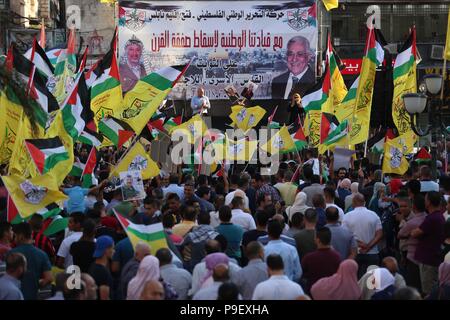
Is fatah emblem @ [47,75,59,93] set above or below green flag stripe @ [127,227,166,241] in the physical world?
above

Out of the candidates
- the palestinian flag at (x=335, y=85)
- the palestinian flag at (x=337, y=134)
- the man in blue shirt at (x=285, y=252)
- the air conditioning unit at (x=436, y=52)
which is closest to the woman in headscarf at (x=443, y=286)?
the man in blue shirt at (x=285, y=252)

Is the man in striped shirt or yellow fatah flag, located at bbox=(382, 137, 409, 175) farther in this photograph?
yellow fatah flag, located at bbox=(382, 137, 409, 175)

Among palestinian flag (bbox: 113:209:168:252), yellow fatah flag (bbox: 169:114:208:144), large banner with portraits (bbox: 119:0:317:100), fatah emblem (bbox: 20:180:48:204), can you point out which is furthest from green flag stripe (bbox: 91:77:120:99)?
large banner with portraits (bbox: 119:0:317:100)

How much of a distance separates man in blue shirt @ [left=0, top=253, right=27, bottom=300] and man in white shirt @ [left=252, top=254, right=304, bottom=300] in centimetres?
203

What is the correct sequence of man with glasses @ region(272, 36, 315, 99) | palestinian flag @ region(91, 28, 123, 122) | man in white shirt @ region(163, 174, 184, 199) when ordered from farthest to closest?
man with glasses @ region(272, 36, 315, 99) → palestinian flag @ region(91, 28, 123, 122) → man in white shirt @ region(163, 174, 184, 199)

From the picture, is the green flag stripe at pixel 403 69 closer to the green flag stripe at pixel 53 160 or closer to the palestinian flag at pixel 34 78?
the palestinian flag at pixel 34 78

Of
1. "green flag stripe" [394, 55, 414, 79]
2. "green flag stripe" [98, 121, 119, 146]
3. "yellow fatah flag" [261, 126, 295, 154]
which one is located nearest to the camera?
"green flag stripe" [98, 121, 119, 146]

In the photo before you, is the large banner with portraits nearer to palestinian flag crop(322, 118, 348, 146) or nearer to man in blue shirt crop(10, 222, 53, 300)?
palestinian flag crop(322, 118, 348, 146)

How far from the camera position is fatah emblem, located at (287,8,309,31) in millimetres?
30766

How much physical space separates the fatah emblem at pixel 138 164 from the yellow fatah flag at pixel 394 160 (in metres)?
3.82

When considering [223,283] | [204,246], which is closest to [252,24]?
[204,246]

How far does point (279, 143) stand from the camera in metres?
20.2
